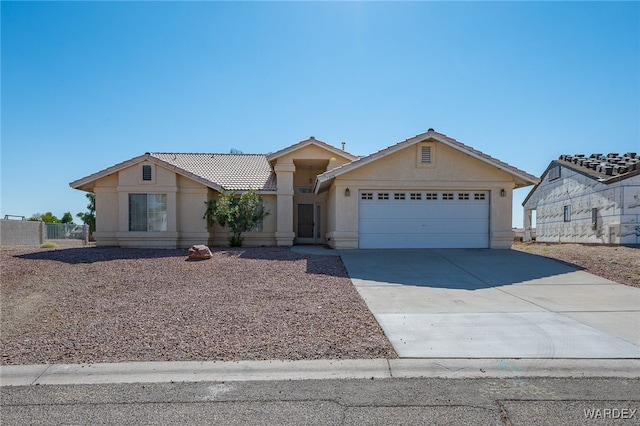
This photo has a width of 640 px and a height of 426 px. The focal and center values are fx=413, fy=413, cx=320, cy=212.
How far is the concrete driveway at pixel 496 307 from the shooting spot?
575 cm

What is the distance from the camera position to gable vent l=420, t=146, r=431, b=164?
16048 mm

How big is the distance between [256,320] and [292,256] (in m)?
7.23

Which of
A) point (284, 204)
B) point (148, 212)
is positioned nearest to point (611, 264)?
point (284, 204)

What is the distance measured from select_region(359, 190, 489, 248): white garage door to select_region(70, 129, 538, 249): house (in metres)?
0.04

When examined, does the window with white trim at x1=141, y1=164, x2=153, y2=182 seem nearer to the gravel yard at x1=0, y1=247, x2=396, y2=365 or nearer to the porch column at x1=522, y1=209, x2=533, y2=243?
the gravel yard at x1=0, y1=247, x2=396, y2=365

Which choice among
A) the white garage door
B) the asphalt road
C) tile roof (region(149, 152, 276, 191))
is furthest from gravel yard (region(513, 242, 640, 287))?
tile roof (region(149, 152, 276, 191))

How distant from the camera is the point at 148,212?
1798cm

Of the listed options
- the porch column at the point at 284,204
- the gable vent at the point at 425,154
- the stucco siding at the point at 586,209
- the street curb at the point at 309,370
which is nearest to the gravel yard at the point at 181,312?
the street curb at the point at 309,370

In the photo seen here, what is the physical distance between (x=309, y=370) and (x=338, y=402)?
0.91m

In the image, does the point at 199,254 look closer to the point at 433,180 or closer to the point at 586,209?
the point at 433,180

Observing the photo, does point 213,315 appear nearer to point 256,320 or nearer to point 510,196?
point 256,320

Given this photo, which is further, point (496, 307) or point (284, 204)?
point (284, 204)

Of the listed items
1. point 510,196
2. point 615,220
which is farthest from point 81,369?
point 615,220

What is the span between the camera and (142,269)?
1183 centimetres
